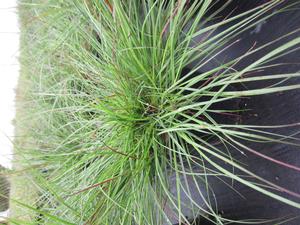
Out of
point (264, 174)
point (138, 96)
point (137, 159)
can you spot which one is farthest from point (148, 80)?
point (264, 174)

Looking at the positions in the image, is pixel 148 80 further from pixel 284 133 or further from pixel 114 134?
pixel 284 133

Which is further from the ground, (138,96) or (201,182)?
(138,96)

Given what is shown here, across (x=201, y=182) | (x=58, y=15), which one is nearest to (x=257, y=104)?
(x=201, y=182)

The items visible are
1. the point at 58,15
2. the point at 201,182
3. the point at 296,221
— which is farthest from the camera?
the point at 58,15

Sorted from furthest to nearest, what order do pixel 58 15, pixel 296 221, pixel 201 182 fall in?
pixel 58 15 → pixel 201 182 → pixel 296 221

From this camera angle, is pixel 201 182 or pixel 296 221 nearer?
pixel 296 221

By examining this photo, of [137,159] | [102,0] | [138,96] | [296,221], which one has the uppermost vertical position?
[102,0]
